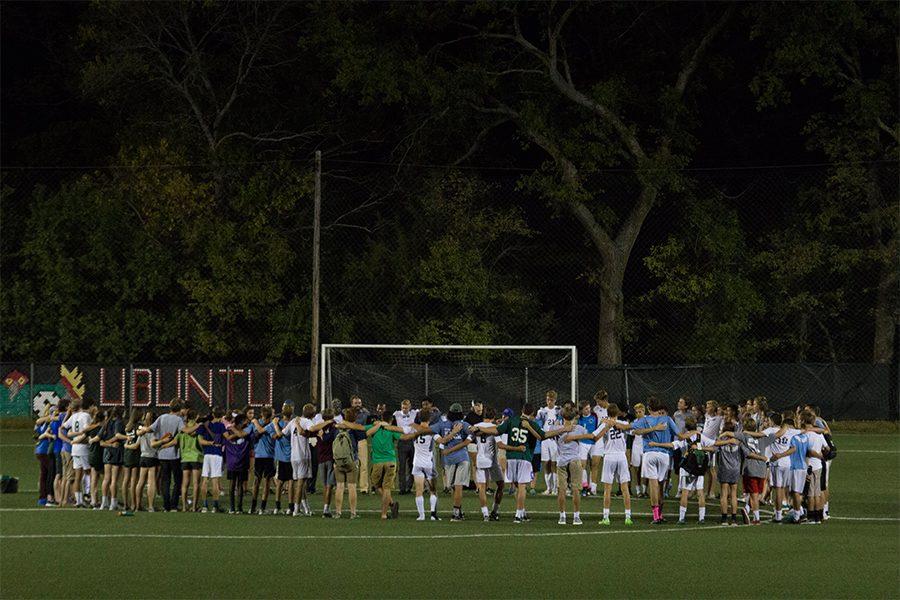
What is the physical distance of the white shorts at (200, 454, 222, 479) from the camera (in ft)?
84.7

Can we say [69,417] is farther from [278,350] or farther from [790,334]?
[790,334]

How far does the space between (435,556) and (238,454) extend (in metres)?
7.05

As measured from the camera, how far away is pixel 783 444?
24.0m

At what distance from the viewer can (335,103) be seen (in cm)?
5619

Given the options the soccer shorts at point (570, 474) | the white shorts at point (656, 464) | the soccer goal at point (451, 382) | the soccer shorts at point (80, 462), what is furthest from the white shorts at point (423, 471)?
the soccer goal at point (451, 382)

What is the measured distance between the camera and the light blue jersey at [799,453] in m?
23.9

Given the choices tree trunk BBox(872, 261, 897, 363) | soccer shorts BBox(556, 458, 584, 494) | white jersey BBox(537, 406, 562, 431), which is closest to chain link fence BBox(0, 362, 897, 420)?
tree trunk BBox(872, 261, 897, 363)

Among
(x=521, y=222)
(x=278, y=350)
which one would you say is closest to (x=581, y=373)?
(x=521, y=222)

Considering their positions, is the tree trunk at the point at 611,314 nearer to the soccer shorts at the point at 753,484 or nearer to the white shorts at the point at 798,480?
the soccer shorts at the point at 753,484

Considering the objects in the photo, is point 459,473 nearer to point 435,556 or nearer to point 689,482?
point 689,482

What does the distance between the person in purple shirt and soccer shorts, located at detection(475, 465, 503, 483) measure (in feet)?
13.6

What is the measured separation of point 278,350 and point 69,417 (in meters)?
26.0

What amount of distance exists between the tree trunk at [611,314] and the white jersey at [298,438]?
98.8ft

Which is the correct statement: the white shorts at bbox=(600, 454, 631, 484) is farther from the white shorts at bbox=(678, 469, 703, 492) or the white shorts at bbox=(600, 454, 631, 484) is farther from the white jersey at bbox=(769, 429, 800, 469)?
the white jersey at bbox=(769, 429, 800, 469)
